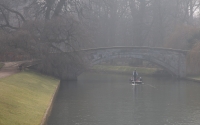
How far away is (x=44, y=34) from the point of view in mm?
40625

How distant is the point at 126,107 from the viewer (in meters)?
25.5

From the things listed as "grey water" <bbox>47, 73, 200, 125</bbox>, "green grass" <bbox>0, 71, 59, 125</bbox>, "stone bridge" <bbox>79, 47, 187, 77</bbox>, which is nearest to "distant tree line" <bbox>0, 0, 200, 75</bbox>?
"stone bridge" <bbox>79, 47, 187, 77</bbox>

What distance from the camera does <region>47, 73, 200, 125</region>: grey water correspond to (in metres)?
20.9

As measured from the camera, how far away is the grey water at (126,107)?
2088 centimetres

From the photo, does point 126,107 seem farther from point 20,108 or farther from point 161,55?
point 161,55

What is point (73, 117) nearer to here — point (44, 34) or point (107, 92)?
point (107, 92)

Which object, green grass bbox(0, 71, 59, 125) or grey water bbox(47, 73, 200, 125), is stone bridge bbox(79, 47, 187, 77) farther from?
green grass bbox(0, 71, 59, 125)

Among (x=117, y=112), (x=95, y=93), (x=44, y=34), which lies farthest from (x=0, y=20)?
(x=117, y=112)

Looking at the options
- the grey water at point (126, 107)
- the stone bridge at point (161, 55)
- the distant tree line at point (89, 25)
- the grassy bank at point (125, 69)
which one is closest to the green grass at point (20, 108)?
the grey water at point (126, 107)

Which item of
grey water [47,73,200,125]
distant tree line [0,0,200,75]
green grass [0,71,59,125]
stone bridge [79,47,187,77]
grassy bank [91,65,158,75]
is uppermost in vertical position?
distant tree line [0,0,200,75]

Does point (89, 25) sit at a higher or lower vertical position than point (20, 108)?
higher

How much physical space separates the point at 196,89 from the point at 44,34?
15.4 meters

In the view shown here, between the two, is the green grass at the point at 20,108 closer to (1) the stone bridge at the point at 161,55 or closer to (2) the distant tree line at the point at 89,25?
(2) the distant tree line at the point at 89,25

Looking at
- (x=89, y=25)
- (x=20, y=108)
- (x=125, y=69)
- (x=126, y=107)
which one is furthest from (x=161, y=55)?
(x=20, y=108)
